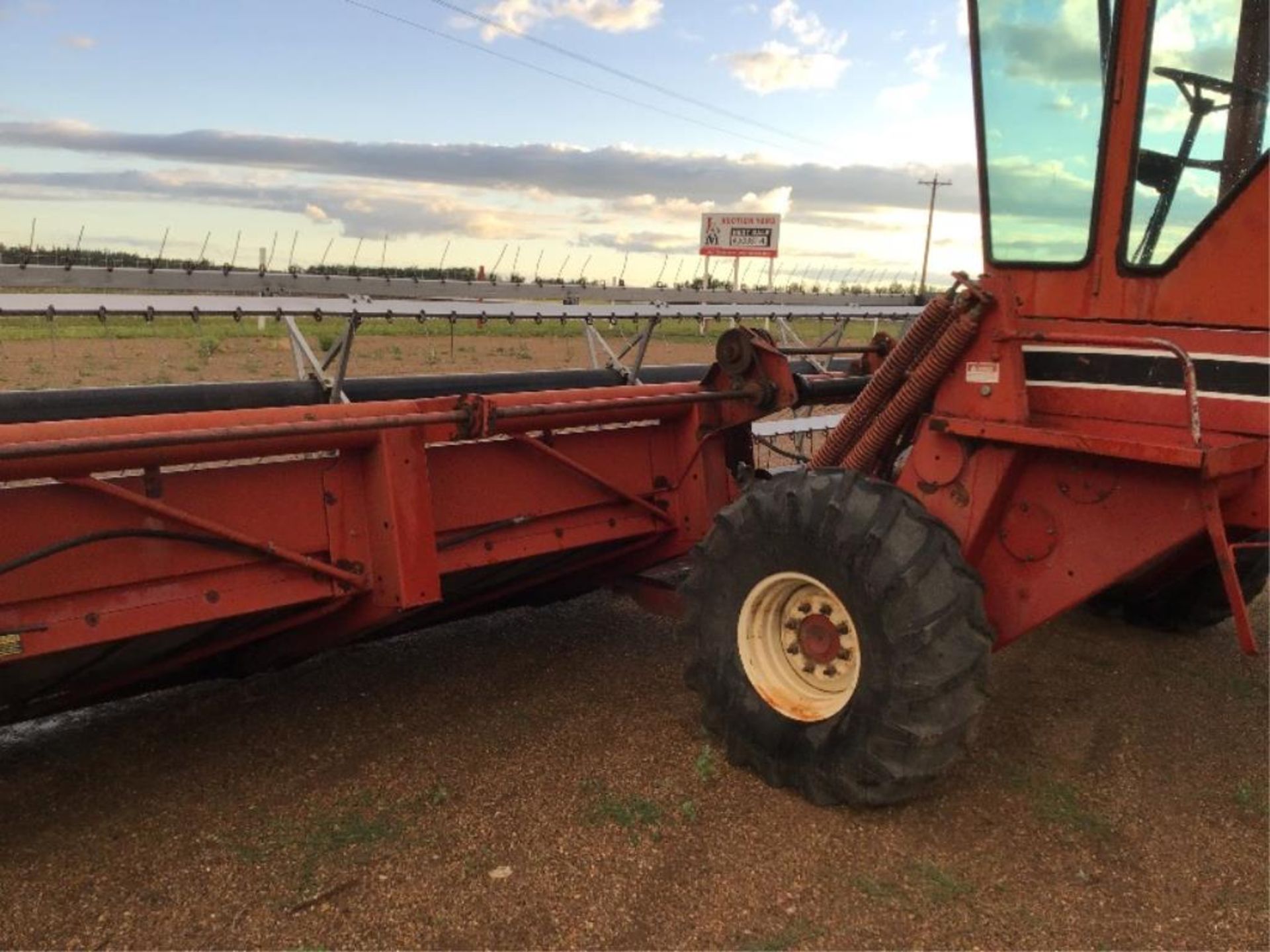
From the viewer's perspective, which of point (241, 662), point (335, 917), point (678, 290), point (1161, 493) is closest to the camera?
point (335, 917)

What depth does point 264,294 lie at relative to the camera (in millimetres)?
6816

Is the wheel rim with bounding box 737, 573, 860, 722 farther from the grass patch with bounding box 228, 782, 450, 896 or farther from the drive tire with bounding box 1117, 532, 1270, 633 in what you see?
the drive tire with bounding box 1117, 532, 1270, 633

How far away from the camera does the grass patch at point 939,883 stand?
2877 millimetres

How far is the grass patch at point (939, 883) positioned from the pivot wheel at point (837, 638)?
0.23 metres

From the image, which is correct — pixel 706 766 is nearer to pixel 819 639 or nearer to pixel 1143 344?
pixel 819 639

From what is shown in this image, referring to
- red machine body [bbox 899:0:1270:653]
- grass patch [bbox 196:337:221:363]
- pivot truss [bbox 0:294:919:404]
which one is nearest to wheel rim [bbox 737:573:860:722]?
red machine body [bbox 899:0:1270:653]

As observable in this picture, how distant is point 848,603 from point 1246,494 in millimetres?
1232

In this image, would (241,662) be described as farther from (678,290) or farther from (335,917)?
(678,290)

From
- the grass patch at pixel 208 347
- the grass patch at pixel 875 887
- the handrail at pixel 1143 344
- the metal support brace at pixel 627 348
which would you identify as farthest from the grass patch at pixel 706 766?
the grass patch at pixel 208 347

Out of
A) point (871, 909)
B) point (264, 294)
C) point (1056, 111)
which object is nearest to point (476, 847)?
point (871, 909)

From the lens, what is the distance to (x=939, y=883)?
293 centimetres

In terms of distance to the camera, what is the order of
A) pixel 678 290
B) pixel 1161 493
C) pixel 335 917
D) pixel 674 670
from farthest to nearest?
1. pixel 678 290
2. pixel 674 670
3. pixel 1161 493
4. pixel 335 917

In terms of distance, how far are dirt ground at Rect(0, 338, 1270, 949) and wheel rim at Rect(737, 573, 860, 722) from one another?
0.33 meters

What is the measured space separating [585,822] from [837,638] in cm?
102
